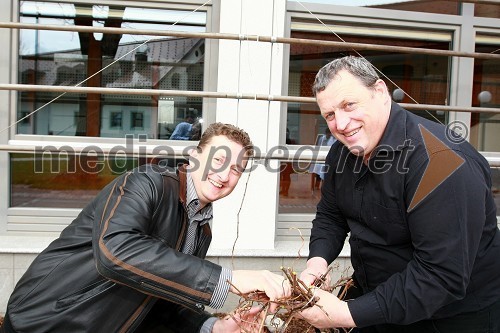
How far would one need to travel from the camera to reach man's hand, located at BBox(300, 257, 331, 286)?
1955mm

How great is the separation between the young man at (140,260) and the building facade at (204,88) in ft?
7.56

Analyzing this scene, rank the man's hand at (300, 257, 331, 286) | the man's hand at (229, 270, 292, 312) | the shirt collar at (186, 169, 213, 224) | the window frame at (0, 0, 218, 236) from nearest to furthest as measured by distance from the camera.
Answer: the man's hand at (229, 270, 292, 312)
the shirt collar at (186, 169, 213, 224)
the man's hand at (300, 257, 331, 286)
the window frame at (0, 0, 218, 236)

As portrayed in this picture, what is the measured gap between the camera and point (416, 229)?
1.65m

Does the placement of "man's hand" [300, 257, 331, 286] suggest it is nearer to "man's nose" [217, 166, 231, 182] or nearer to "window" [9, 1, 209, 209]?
"man's nose" [217, 166, 231, 182]

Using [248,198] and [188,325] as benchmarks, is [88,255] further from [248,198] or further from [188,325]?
[248,198]

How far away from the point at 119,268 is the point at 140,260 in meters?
0.07

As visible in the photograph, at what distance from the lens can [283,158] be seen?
4430 millimetres

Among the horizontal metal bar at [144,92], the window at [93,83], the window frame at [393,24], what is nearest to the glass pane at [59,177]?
the window at [93,83]

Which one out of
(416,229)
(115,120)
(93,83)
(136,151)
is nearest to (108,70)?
(93,83)

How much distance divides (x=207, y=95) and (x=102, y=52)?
3.87 feet

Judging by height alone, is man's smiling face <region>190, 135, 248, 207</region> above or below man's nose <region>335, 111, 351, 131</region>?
below

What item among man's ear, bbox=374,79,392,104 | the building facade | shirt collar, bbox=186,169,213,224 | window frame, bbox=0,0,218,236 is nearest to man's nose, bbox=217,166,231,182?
shirt collar, bbox=186,169,213,224

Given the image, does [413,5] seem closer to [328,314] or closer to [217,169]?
[217,169]

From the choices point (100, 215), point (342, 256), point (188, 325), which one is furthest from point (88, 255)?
point (342, 256)
